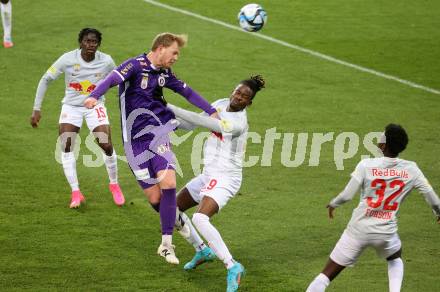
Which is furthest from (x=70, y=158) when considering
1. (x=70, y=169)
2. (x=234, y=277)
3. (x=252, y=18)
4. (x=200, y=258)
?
(x=252, y=18)

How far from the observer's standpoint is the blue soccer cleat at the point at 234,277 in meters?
9.98

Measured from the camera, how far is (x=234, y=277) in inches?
395

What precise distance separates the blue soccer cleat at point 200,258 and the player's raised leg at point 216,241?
1.99 feet

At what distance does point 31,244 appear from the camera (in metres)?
11.4

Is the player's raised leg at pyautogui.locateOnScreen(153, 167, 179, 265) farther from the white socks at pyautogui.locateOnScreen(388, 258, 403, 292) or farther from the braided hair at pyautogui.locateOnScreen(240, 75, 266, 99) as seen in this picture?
the white socks at pyautogui.locateOnScreen(388, 258, 403, 292)

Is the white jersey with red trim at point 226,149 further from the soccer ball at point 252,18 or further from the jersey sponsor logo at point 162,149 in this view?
the soccer ball at point 252,18

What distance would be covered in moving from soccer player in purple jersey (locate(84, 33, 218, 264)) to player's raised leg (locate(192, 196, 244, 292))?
0.43 metres

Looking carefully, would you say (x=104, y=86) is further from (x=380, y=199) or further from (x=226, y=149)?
(x=380, y=199)

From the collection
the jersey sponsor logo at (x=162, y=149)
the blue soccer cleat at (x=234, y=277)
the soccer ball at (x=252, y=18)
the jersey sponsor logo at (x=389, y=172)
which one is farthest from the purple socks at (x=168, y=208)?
the soccer ball at (x=252, y=18)

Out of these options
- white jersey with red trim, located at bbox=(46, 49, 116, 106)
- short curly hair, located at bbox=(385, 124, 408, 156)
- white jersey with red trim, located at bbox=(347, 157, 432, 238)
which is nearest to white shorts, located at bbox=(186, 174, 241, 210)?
white jersey with red trim, located at bbox=(347, 157, 432, 238)

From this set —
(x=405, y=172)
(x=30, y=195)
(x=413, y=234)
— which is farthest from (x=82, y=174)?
(x=405, y=172)

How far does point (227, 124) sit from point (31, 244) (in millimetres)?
2977

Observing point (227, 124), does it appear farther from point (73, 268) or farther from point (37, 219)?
point (37, 219)

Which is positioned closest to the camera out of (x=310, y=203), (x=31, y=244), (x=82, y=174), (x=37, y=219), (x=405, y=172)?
(x=405, y=172)
